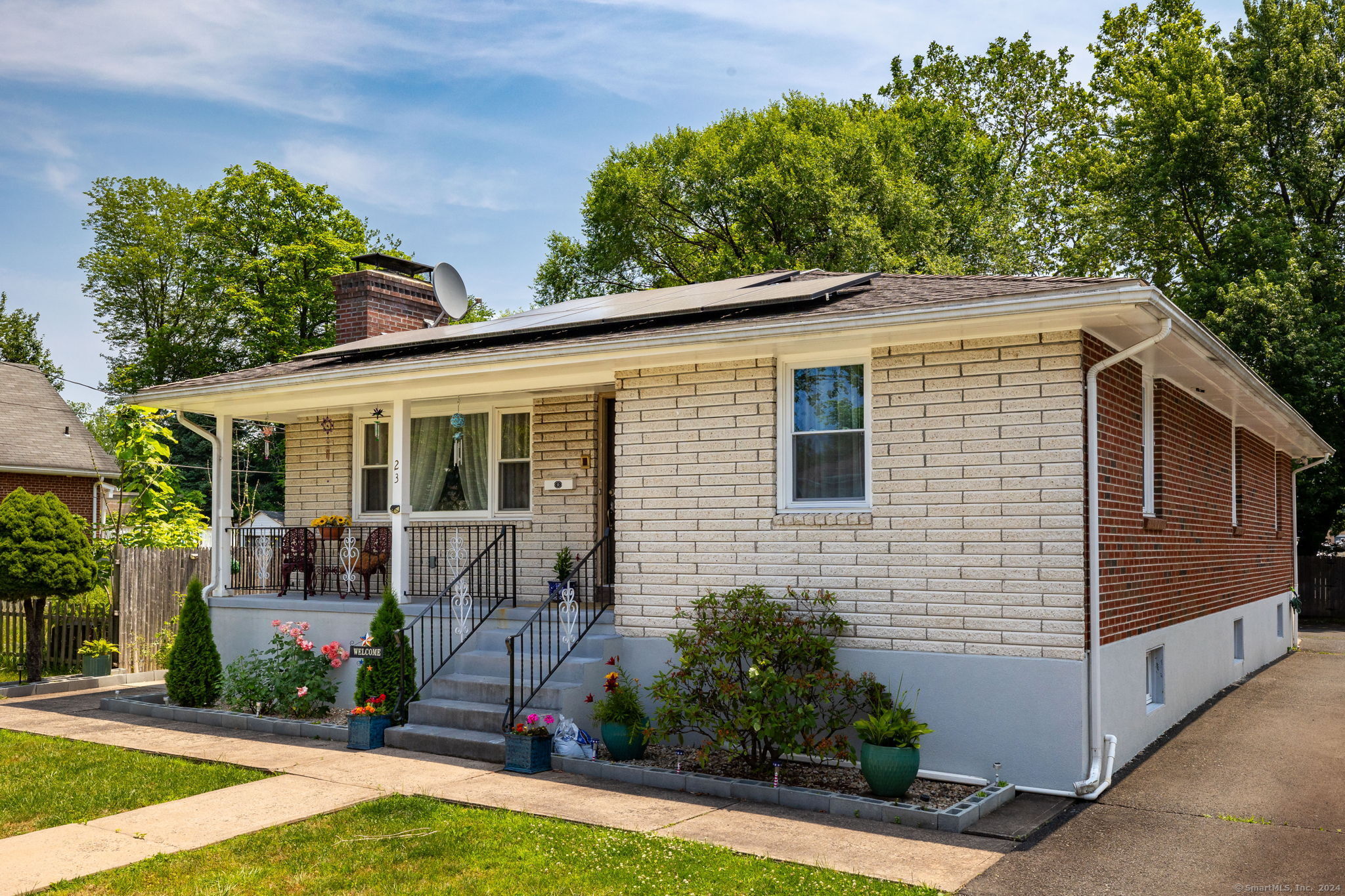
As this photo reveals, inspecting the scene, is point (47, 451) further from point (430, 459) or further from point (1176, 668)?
point (1176, 668)

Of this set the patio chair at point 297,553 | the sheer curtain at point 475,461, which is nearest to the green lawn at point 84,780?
the patio chair at point 297,553

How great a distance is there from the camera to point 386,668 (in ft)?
31.1

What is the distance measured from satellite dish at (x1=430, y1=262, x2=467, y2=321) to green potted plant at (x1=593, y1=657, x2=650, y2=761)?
25.8 ft

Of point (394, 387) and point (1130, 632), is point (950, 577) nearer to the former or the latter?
point (1130, 632)

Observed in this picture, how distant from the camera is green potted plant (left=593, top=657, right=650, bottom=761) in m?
8.09

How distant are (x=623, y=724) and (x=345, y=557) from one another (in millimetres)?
5550

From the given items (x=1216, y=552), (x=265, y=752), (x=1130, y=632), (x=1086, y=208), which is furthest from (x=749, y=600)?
(x=1086, y=208)

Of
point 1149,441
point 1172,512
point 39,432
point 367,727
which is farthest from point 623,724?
point 39,432

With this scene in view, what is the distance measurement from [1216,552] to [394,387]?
9750mm

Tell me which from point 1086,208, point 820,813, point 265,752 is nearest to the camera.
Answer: point 820,813

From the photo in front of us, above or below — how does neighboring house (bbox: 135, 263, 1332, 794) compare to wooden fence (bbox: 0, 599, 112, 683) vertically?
above

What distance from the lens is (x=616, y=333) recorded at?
9133 mm

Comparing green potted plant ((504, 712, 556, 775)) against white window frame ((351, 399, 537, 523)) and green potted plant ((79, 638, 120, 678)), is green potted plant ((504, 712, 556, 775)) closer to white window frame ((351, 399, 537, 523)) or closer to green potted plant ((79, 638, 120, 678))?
white window frame ((351, 399, 537, 523))

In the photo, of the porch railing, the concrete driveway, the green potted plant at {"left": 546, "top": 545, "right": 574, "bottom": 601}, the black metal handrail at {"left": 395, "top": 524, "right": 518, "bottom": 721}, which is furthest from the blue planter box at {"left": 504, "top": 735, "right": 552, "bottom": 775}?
the concrete driveway
